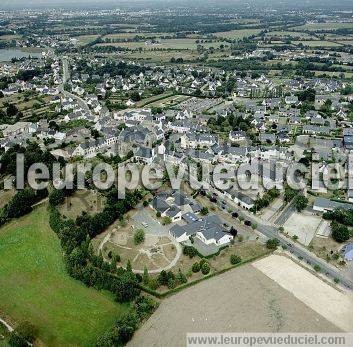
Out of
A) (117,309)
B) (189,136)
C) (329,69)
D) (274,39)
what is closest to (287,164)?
(189,136)

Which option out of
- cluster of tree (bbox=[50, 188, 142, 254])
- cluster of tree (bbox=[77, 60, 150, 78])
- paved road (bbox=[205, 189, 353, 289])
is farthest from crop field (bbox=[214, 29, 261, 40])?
cluster of tree (bbox=[50, 188, 142, 254])

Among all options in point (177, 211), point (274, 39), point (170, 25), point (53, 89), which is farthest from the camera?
point (170, 25)

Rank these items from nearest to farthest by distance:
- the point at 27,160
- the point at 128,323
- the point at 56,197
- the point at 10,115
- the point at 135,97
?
the point at 128,323, the point at 56,197, the point at 27,160, the point at 10,115, the point at 135,97

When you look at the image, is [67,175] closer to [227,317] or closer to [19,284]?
[19,284]

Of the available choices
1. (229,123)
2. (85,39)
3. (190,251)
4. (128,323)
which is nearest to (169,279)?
(190,251)

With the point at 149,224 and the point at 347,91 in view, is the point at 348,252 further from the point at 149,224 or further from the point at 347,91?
the point at 347,91

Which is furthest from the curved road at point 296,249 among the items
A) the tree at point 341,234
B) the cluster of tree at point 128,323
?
the cluster of tree at point 128,323

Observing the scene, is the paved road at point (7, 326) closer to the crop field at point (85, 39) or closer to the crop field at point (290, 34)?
the crop field at point (85, 39)
